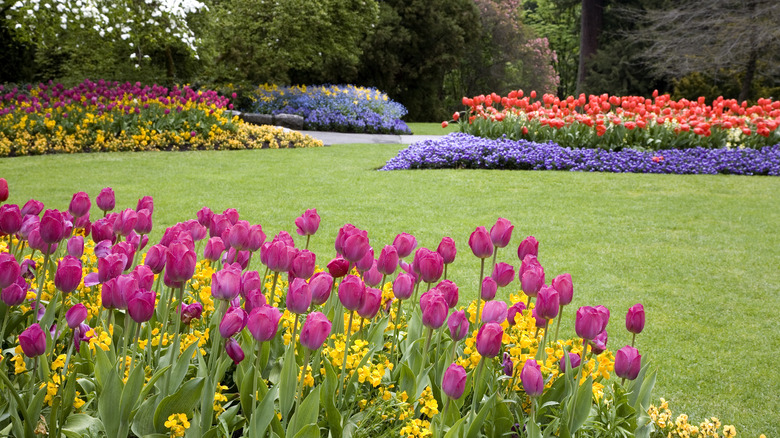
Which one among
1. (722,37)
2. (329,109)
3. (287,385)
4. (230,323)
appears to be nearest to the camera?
(230,323)

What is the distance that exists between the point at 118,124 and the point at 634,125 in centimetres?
840

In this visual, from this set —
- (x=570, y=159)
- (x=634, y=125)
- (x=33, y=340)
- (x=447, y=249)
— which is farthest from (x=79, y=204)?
(x=634, y=125)

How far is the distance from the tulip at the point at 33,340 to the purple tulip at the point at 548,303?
1176 mm

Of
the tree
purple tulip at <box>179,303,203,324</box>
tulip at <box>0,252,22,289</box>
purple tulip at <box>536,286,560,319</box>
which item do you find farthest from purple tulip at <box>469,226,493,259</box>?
the tree

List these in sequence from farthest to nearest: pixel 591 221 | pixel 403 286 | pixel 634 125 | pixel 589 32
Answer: pixel 589 32
pixel 634 125
pixel 591 221
pixel 403 286

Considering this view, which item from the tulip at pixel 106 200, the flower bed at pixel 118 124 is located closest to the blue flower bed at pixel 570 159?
the flower bed at pixel 118 124

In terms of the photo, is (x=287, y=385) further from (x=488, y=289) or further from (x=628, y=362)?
(x=628, y=362)

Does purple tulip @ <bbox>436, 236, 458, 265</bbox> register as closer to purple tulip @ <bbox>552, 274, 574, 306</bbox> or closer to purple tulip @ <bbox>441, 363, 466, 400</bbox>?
purple tulip @ <bbox>552, 274, 574, 306</bbox>

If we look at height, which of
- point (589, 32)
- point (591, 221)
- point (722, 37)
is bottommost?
point (591, 221)

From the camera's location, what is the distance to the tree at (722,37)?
1759 centimetres

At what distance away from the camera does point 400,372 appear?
203 cm

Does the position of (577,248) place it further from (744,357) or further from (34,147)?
(34,147)

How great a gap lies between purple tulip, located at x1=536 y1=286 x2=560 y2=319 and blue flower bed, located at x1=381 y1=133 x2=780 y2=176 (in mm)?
8282

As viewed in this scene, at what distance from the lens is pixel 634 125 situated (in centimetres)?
1087
